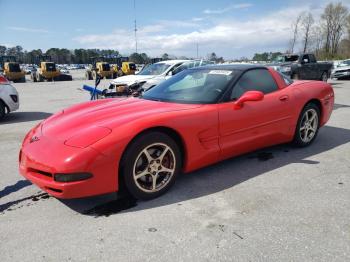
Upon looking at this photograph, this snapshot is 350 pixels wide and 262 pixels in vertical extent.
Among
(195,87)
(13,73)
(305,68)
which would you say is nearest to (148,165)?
(195,87)

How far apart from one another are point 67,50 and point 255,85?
130m

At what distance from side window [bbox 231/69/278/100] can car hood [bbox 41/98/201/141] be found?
647 millimetres

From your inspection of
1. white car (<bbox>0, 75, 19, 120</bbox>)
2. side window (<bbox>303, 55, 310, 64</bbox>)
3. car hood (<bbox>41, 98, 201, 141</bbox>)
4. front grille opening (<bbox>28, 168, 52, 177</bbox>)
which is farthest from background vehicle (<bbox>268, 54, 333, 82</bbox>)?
front grille opening (<bbox>28, 168, 52, 177</bbox>)

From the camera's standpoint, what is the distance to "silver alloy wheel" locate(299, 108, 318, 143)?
4697 mm

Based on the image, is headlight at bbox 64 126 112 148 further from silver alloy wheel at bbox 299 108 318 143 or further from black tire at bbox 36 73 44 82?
black tire at bbox 36 73 44 82

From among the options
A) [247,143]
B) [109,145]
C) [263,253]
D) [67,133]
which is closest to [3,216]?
[67,133]

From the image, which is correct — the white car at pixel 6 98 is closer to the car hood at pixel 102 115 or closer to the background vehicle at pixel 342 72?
the car hood at pixel 102 115

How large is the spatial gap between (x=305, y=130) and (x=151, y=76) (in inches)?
255

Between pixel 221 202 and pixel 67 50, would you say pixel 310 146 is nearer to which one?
pixel 221 202

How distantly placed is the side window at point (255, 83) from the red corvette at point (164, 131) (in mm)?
14

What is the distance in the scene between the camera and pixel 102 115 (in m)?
3.44

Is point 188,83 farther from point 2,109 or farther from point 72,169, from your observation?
point 2,109

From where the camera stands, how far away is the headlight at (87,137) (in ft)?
9.34

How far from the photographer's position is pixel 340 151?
15.2ft
